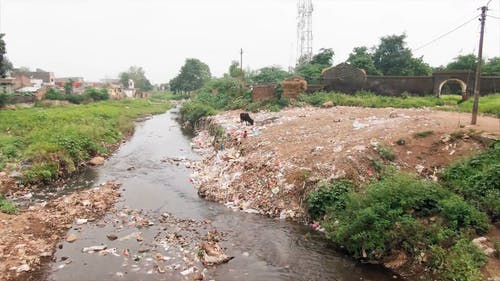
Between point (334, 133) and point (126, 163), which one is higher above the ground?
point (334, 133)

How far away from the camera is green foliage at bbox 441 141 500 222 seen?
6.54 m

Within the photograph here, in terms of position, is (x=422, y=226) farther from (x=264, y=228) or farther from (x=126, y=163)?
(x=126, y=163)

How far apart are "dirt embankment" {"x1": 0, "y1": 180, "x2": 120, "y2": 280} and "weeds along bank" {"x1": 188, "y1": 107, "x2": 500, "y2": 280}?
2.98m

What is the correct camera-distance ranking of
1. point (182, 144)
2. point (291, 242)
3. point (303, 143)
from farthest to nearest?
point (182, 144), point (303, 143), point (291, 242)

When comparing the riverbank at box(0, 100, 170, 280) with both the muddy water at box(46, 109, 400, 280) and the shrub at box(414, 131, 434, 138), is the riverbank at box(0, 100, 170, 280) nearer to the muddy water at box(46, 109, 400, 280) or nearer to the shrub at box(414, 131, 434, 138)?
the muddy water at box(46, 109, 400, 280)

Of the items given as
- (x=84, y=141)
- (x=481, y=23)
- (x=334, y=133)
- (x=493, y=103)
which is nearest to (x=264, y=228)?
(x=334, y=133)

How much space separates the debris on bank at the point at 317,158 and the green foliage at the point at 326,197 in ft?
0.97

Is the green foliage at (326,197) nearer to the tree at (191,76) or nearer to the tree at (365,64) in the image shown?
the tree at (365,64)

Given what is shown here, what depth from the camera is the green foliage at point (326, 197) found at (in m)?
7.95

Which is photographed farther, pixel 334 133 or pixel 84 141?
pixel 84 141

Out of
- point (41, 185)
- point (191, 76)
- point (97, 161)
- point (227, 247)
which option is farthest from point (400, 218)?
point (191, 76)

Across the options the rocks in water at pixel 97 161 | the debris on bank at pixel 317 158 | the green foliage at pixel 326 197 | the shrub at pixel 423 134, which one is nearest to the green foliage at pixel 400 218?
the green foliage at pixel 326 197

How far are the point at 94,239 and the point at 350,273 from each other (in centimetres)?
532

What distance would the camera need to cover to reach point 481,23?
32.4 ft
